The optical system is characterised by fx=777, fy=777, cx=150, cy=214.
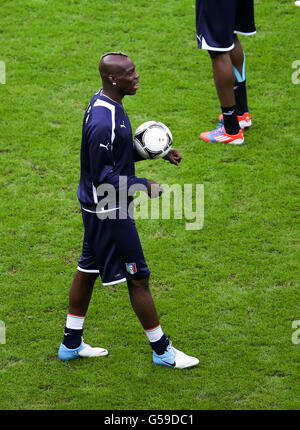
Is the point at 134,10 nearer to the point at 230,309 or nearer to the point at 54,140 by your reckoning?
the point at 54,140

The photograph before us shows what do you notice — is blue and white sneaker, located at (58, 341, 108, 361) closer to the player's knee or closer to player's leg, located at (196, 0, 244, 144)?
the player's knee

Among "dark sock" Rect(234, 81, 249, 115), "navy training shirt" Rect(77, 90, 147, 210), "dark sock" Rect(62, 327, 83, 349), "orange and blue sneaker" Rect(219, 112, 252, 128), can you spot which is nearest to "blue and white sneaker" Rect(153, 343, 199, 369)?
"dark sock" Rect(62, 327, 83, 349)

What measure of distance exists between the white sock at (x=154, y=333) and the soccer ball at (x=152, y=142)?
4.47 feet

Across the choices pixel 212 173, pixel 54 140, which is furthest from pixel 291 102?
pixel 54 140

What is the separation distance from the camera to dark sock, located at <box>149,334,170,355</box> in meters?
6.23

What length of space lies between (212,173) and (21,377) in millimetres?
3493

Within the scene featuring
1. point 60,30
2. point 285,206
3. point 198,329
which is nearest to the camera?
point 198,329

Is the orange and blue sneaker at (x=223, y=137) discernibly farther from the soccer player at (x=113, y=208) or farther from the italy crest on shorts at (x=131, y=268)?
the italy crest on shorts at (x=131, y=268)

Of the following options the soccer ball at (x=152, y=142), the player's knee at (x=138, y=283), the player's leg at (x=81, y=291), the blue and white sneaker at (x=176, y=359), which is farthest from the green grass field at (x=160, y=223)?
the soccer ball at (x=152, y=142)

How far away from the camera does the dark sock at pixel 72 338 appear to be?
249 inches

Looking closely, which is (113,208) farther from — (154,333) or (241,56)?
(241,56)

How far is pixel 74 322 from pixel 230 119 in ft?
12.0

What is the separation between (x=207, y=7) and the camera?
8.66 metres

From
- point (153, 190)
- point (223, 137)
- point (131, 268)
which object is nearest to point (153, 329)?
point (131, 268)
